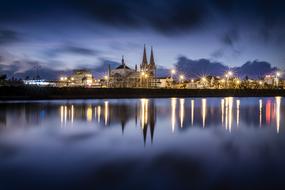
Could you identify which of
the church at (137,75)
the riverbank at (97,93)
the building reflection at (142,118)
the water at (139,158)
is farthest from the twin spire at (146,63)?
the water at (139,158)

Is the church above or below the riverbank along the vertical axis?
above

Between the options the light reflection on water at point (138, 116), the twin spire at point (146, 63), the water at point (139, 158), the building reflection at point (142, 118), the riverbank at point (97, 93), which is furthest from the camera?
the twin spire at point (146, 63)

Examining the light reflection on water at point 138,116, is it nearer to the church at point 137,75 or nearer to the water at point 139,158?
the water at point 139,158

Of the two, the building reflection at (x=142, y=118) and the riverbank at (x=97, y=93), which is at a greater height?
the riverbank at (x=97, y=93)

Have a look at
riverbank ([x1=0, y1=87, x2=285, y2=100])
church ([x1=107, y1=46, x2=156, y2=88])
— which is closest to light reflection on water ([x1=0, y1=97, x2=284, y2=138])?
riverbank ([x1=0, y1=87, x2=285, y2=100])

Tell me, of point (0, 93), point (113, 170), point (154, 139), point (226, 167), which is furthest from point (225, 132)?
point (0, 93)

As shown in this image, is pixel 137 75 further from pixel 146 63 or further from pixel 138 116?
pixel 138 116

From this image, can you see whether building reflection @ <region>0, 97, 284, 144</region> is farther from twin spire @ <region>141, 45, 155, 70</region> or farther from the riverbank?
twin spire @ <region>141, 45, 155, 70</region>

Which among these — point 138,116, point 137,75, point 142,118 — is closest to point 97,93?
point 138,116

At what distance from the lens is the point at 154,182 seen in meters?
9.14

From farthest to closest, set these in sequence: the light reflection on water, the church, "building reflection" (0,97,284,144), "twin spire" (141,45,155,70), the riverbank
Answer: "twin spire" (141,45,155,70), the church, the riverbank, the light reflection on water, "building reflection" (0,97,284,144)

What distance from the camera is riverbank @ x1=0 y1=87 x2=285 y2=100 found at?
190 ft

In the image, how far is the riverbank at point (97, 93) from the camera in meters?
57.9

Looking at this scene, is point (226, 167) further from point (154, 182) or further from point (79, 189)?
point (79, 189)
